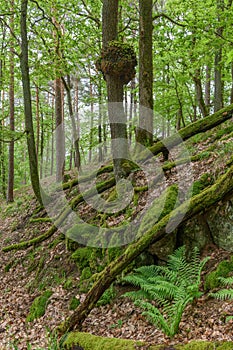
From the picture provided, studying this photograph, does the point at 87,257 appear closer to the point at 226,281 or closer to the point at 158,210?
the point at 158,210

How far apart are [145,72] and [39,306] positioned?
608 centimetres

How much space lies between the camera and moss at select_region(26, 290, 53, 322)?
18.6ft

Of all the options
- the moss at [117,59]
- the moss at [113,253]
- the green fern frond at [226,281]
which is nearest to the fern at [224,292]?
the green fern frond at [226,281]

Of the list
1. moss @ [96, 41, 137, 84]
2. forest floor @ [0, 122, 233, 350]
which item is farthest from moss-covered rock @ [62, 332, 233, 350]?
moss @ [96, 41, 137, 84]

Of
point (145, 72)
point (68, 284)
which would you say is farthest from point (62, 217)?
point (145, 72)

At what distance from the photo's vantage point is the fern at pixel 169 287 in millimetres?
3980

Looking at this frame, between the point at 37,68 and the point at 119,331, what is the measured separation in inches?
330

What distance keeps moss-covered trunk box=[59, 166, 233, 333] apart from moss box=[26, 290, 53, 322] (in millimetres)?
1024

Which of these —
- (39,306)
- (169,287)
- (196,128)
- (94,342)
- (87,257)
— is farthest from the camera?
(196,128)

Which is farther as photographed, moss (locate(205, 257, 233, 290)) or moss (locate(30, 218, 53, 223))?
moss (locate(30, 218, 53, 223))

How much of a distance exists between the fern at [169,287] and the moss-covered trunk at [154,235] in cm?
30

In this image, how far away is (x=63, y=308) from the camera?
5.57 meters

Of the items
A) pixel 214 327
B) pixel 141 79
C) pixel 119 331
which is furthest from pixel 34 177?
pixel 214 327

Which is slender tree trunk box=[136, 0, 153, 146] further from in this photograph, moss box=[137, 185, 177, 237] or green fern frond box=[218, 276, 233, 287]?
green fern frond box=[218, 276, 233, 287]
